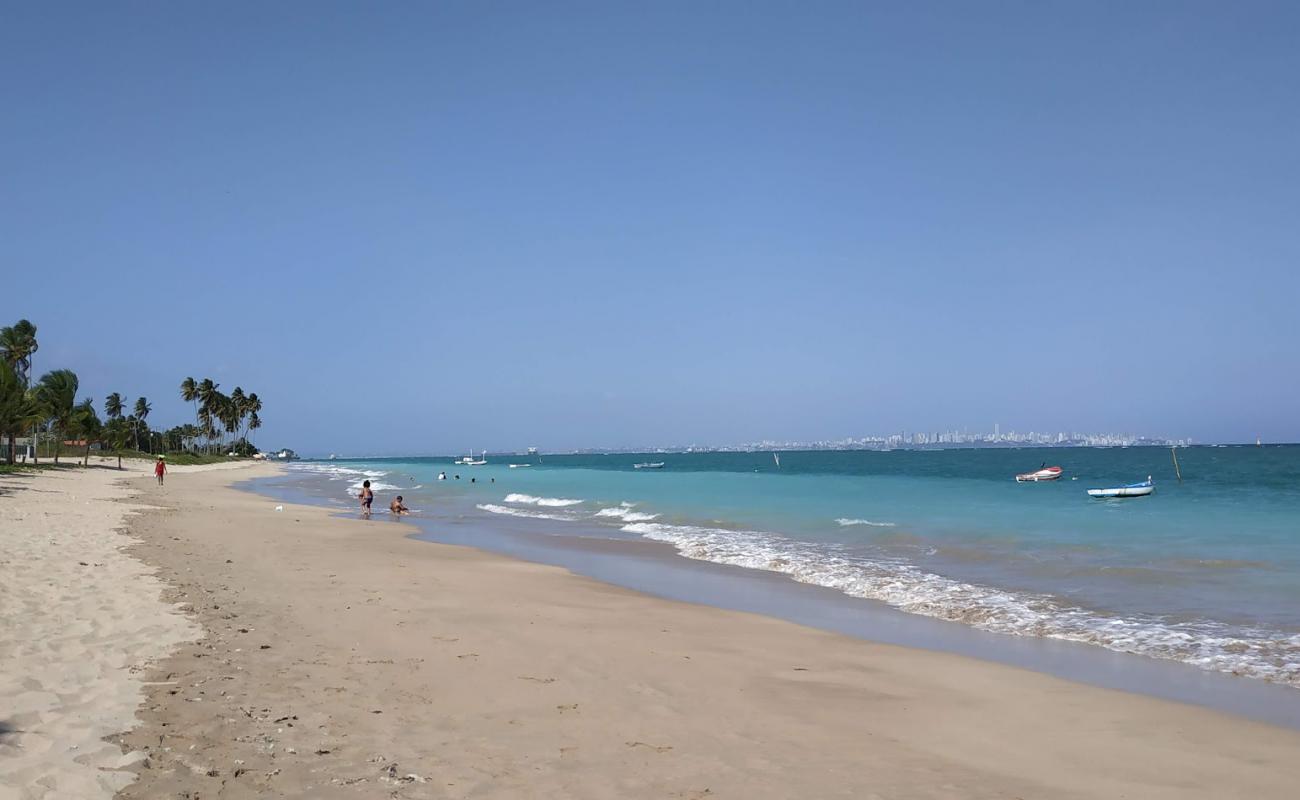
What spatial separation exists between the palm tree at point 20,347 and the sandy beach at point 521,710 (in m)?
71.4

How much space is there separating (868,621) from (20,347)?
8852cm

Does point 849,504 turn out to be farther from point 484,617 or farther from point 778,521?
point 484,617

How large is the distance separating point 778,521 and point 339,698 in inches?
999

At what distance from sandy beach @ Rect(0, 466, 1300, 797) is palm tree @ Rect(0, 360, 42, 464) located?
Answer: 4214 centimetres

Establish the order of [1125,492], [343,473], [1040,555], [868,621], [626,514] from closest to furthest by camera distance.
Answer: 1. [868,621]
2. [1040,555]
3. [626,514]
4. [1125,492]
5. [343,473]

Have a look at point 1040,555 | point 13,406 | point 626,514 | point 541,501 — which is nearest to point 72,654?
point 1040,555

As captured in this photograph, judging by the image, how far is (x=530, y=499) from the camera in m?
46.5

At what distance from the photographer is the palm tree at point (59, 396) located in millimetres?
64438

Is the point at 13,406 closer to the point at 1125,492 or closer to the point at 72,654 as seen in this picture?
the point at 72,654

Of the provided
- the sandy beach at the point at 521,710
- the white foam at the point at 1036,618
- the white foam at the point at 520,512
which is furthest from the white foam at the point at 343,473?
the sandy beach at the point at 521,710

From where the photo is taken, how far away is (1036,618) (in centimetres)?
1231

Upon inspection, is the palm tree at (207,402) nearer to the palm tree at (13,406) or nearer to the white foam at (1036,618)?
the palm tree at (13,406)

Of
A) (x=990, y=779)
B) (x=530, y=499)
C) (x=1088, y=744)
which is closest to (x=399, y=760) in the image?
(x=990, y=779)

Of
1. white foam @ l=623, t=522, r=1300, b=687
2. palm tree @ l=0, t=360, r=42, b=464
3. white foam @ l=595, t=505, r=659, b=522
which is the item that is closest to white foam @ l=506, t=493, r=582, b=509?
white foam @ l=595, t=505, r=659, b=522
